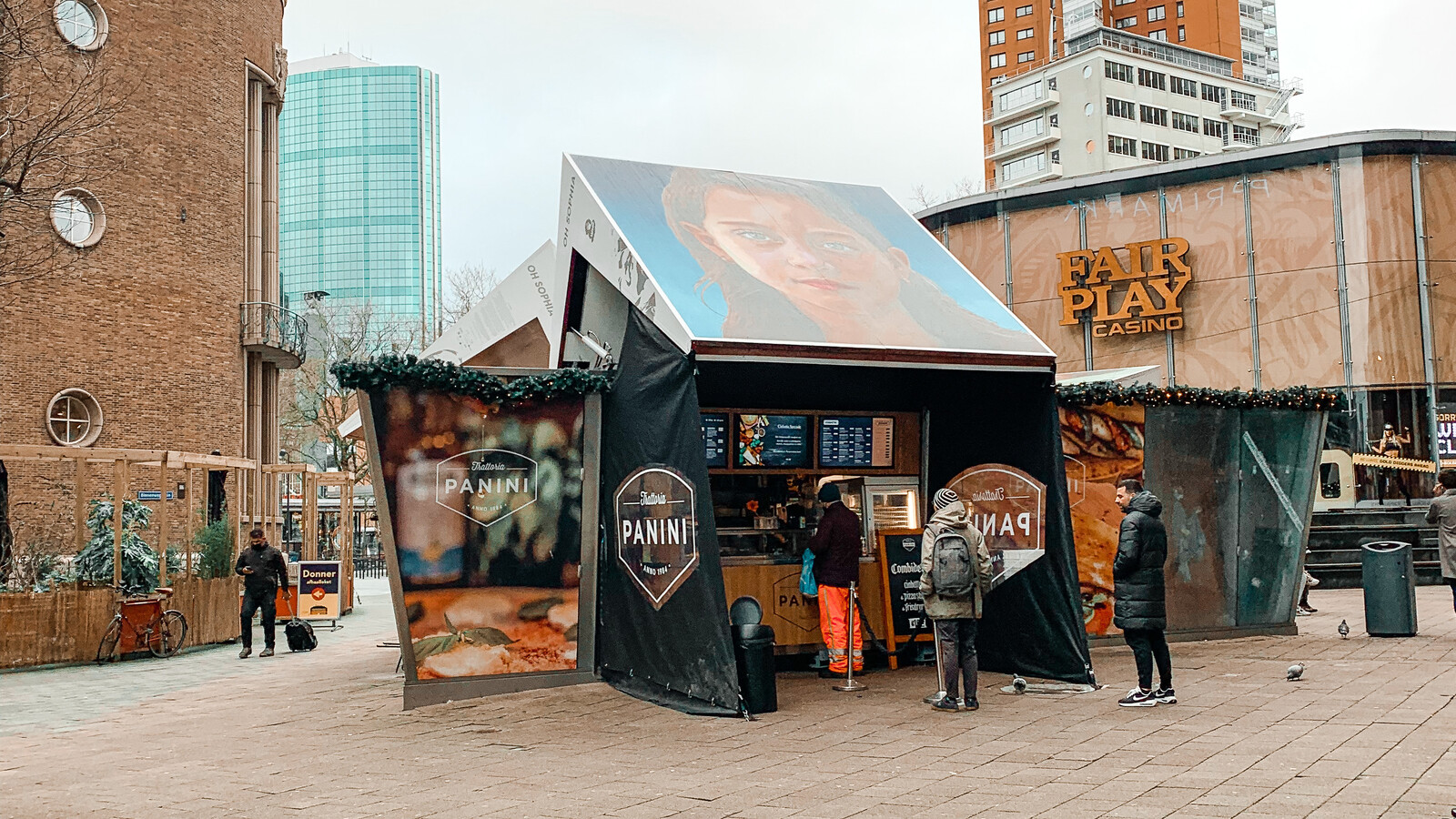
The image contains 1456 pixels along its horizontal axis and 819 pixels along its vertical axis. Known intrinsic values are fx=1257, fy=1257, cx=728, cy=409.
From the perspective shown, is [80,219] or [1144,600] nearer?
[1144,600]

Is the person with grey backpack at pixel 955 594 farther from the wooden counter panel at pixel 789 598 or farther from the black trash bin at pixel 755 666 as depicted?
the wooden counter panel at pixel 789 598

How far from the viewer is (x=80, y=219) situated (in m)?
25.2

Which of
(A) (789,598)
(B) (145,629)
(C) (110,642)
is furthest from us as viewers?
(B) (145,629)

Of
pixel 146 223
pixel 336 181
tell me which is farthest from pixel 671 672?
pixel 336 181

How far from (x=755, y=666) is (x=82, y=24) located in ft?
74.4

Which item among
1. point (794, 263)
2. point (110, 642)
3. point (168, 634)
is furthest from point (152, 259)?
point (794, 263)

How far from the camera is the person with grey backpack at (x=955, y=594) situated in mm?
9203

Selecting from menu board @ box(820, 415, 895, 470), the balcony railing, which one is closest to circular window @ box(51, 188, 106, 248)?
the balcony railing

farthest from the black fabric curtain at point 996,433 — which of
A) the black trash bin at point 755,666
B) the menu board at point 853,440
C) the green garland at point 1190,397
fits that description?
the black trash bin at point 755,666

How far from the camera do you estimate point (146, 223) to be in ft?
86.0

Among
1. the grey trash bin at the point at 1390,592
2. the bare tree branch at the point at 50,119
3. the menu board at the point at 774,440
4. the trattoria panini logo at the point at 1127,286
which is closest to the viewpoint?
the menu board at the point at 774,440

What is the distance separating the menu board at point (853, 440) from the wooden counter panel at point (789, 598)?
101 cm

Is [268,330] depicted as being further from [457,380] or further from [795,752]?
[795,752]

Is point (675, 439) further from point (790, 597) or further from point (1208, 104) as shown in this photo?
point (1208, 104)
